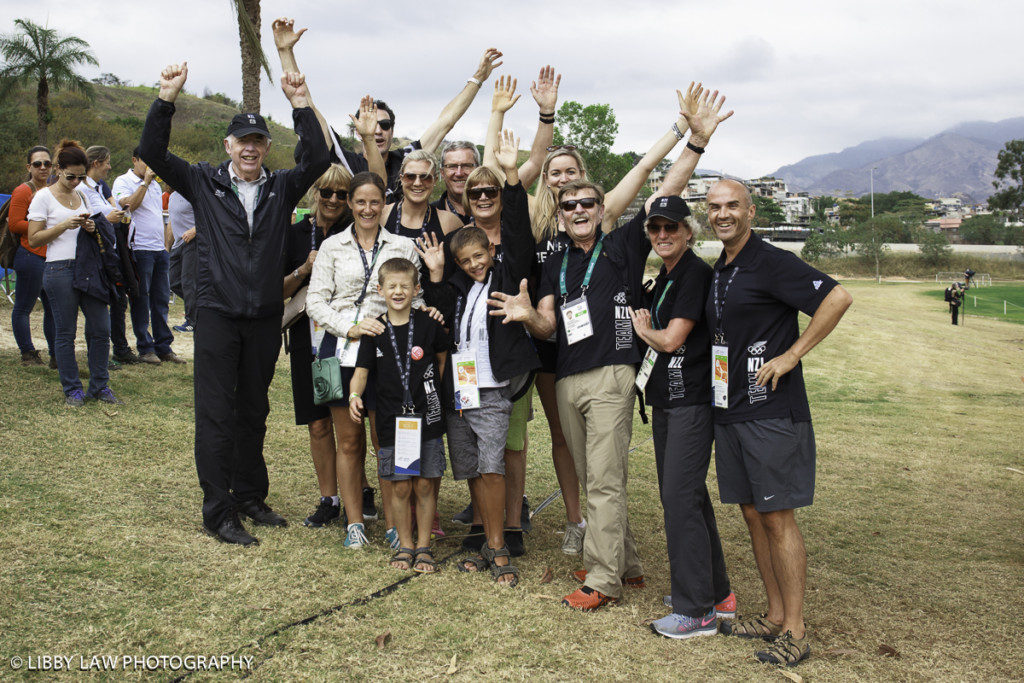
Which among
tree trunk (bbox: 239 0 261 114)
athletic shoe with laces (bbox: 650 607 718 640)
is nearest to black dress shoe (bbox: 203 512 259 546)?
athletic shoe with laces (bbox: 650 607 718 640)

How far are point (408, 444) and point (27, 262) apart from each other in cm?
586

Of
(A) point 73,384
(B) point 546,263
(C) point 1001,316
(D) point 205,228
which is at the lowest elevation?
(C) point 1001,316

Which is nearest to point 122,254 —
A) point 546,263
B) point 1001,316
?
point 546,263

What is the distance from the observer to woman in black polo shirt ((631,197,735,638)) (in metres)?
3.98

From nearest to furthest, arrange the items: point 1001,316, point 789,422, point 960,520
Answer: point 789,422 → point 960,520 → point 1001,316

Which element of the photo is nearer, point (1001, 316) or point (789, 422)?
point (789, 422)

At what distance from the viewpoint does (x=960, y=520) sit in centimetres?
631

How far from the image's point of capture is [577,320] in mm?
4348

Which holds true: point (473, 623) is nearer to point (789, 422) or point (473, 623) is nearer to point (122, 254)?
point (789, 422)

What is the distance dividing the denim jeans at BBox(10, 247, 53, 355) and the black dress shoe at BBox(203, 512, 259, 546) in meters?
4.52

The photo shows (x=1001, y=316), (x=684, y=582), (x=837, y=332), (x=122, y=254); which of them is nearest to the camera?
(x=684, y=582)

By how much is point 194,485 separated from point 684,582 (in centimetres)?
360

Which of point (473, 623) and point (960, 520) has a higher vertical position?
point (473, 623)

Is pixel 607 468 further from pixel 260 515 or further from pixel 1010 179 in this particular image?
pixel 1010 179
